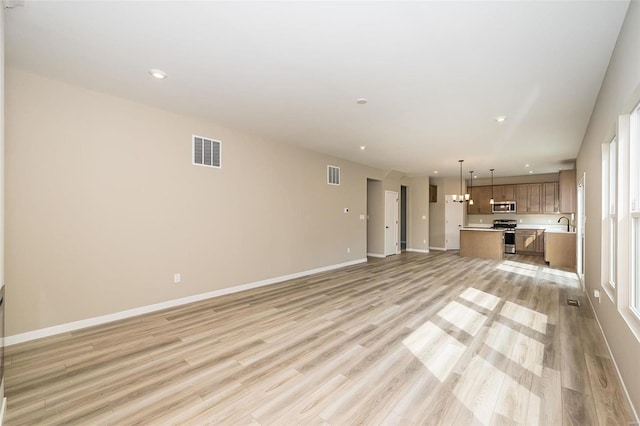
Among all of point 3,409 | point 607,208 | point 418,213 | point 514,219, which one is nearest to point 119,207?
point 3,409

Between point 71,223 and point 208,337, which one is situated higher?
point 71,223

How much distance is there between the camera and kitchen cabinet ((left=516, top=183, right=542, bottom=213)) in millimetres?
9633

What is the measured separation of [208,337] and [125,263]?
1558 millimetres

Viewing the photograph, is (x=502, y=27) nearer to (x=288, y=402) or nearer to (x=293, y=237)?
(x=288, y=402)

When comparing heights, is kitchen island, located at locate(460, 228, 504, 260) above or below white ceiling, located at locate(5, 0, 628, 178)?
below

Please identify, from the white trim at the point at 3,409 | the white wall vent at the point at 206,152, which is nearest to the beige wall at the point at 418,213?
the white wall vent at the point at 206,152

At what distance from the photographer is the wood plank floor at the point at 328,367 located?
6.46 feet

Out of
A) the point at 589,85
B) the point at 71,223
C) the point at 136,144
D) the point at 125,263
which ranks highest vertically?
the point at 589,85

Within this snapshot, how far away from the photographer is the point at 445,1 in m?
1.98

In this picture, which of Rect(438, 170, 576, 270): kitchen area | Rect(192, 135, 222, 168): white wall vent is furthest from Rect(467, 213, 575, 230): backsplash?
Rect(192, 135, 222, 168): white wall vent

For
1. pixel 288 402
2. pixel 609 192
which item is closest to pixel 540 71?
pixel 609 192

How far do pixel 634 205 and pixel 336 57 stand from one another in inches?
103

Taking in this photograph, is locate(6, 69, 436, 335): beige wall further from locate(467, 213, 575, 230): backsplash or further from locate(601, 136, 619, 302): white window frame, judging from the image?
locate(467, 213, 575, 230): backsplash

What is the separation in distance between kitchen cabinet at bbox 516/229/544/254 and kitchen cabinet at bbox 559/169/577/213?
2060 mm
